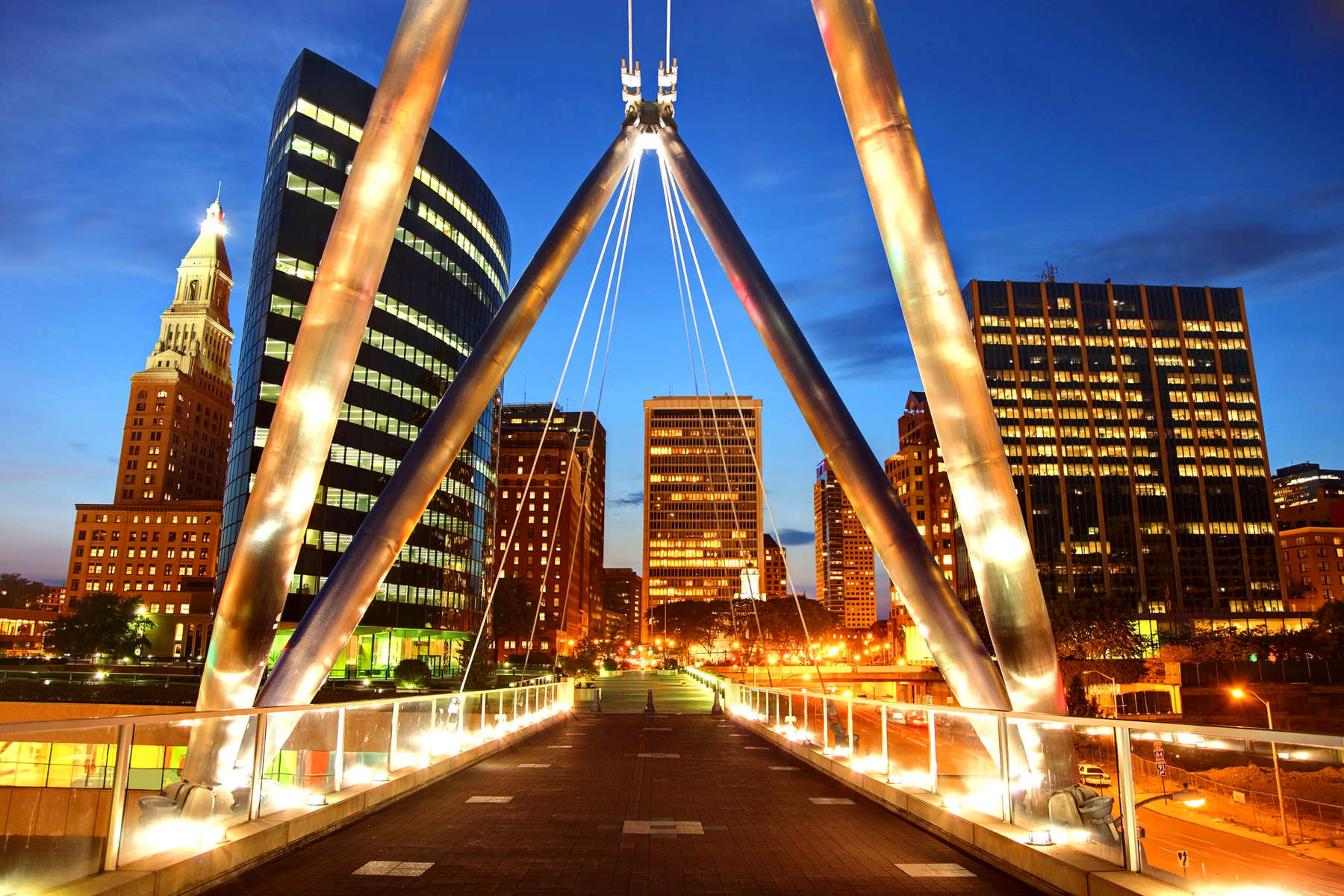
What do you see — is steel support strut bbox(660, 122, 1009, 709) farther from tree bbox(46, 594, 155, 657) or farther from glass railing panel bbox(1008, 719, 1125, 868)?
tree bbox(46, 594, 155, 657)

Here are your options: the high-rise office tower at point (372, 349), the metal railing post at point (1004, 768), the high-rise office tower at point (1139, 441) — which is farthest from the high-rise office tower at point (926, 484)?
the metal railing post at point (1004, 768)

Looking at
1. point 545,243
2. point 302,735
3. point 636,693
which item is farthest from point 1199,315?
point 302,735

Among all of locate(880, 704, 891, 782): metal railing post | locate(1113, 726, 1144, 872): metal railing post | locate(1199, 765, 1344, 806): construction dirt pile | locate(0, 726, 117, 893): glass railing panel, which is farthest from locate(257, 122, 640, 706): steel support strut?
locate(1199, 765, 1344, 806): construction dirt pile

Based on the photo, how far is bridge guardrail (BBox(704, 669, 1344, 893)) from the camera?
545 cm

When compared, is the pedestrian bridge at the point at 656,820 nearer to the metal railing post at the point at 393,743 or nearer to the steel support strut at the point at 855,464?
the metal railing post at the point at 393,743

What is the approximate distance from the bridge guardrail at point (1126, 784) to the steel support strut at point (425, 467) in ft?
25.5

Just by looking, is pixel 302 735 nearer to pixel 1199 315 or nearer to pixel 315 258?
pixel 315 258

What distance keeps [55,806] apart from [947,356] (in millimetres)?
9858

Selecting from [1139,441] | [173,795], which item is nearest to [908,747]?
[173,795]

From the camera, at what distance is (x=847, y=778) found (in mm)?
13133

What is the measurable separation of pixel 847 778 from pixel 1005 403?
431ft

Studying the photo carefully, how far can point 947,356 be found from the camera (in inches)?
452

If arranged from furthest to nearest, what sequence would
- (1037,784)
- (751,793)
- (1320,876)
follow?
(751,793), (1037,784), (1320,876)

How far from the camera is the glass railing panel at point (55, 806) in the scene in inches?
209
